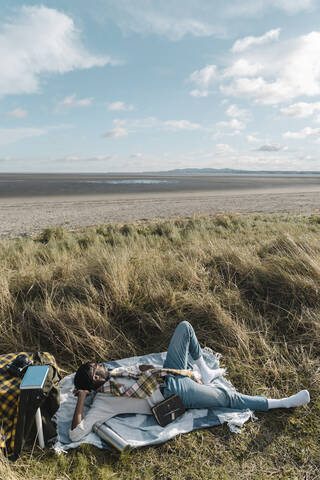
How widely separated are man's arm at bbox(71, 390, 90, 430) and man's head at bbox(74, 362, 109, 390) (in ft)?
0.20

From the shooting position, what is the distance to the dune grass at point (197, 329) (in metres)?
2.31

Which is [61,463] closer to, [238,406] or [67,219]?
[238,406]

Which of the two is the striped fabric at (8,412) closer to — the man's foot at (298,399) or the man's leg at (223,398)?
the man's leg at (223,398)

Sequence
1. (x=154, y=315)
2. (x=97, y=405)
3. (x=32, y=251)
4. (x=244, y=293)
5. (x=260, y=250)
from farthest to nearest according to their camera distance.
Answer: (x=32, y=251), (x=260, y=250), (x=244, y=293), (x=154, y=315), (x=97, y=405)

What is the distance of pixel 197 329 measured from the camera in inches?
153

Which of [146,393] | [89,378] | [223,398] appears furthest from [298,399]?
[89,378]

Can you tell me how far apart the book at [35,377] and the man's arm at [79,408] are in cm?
39

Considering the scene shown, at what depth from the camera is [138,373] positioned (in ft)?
9.39

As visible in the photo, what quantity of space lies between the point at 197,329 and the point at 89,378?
1.65 metres

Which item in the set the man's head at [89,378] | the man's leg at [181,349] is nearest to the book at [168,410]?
the man's leg at [181,349]

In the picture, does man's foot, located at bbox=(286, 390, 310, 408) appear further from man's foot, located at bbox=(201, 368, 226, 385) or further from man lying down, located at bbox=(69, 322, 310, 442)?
man's foot, located at bbox=(201, 368, 226, 385)

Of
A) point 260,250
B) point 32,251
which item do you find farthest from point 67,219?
point 260,250

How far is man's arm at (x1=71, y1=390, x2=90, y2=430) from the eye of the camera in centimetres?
256

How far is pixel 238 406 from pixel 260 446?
0.37 metres
